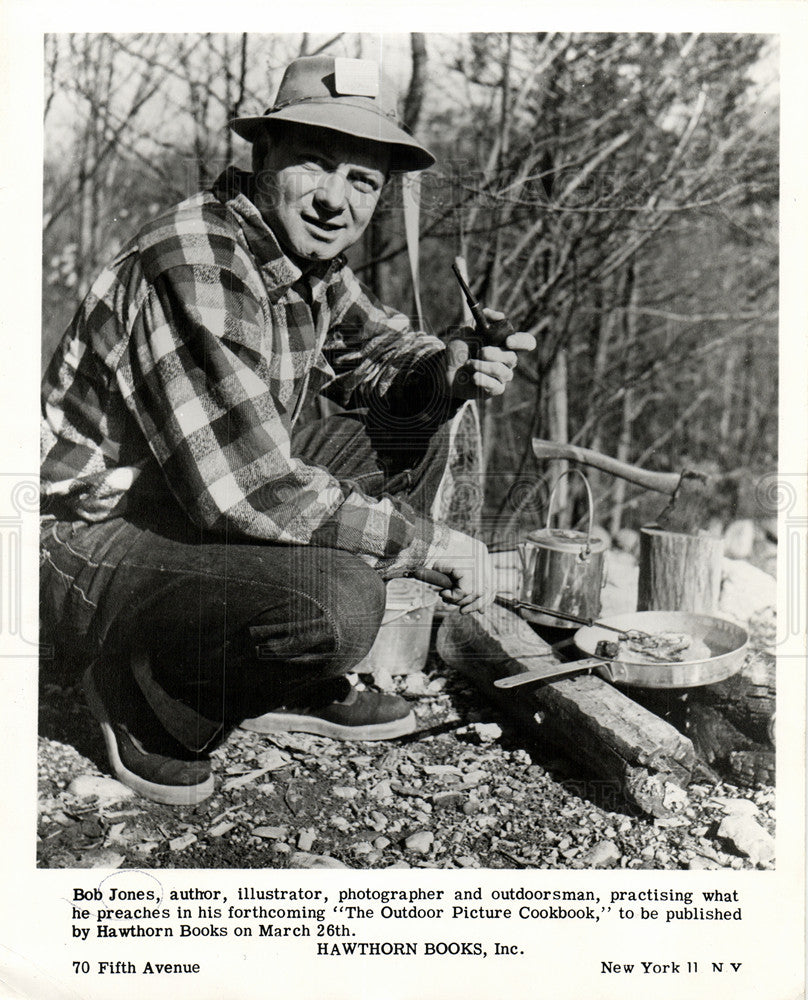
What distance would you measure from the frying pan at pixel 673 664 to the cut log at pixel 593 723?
6 cm

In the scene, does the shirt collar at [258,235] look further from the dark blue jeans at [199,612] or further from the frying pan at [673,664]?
the frying pan at [673,664]

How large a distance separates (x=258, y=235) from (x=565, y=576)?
1.20 metres

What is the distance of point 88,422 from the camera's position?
1771 millimetres

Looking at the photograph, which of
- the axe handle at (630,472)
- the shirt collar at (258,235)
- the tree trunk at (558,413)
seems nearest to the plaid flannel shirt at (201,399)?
the shirt collar at (258,235)

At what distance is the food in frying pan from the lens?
2.02 metres

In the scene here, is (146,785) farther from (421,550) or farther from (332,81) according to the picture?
(332,81)

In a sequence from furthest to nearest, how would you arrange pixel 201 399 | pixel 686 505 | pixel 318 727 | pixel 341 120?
pixel 686 505 < pixel 318 727 < pixel 341 120 < pixel 201 399

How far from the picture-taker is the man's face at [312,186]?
1.83 meters

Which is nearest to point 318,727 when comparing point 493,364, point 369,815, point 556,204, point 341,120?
point 369,815

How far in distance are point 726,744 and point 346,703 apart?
91 cm

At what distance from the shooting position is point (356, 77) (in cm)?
183
